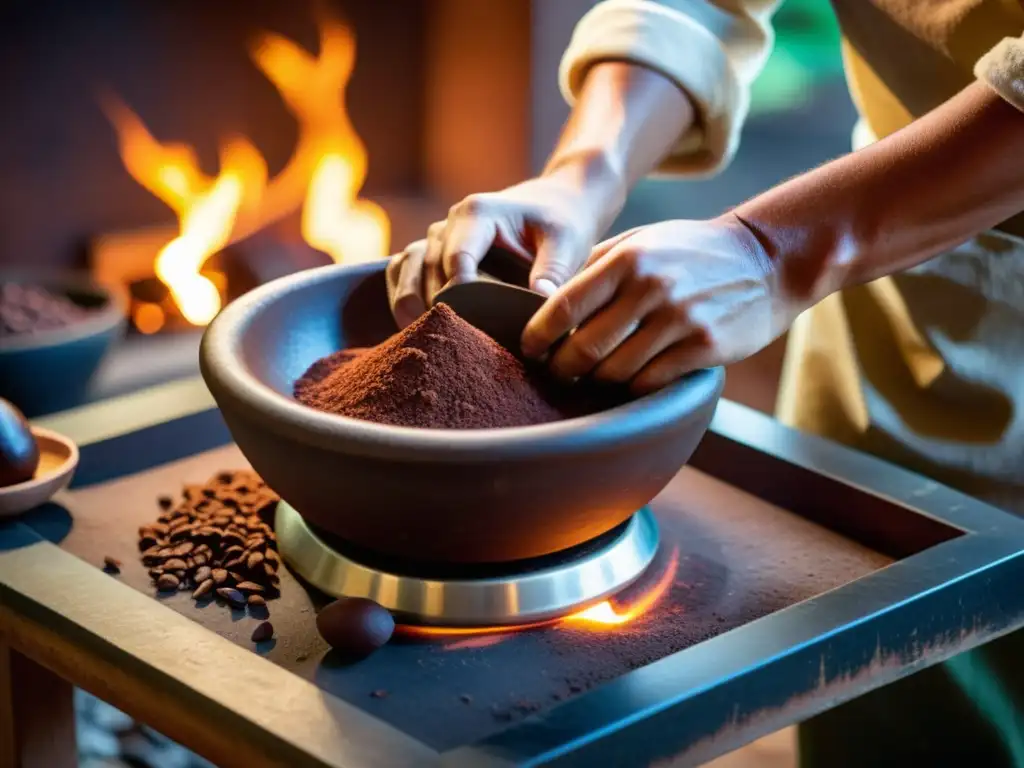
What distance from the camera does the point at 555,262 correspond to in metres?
1.00

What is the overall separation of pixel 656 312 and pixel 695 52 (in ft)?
1.39

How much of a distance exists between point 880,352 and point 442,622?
1.86 feet

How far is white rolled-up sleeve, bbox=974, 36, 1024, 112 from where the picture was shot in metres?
0.84

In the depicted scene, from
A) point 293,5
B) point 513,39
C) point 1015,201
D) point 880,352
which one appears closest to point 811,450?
point 880,352

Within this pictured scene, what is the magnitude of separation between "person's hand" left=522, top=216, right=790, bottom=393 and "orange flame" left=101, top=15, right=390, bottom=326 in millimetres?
1424

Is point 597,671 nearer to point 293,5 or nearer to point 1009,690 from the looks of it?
point 1009,690

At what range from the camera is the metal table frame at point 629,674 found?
0.71 m

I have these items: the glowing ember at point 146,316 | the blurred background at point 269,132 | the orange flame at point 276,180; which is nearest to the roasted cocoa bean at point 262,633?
the blurred background at point 269,132

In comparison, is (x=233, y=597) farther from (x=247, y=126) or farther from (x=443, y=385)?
(x=247, y=126)

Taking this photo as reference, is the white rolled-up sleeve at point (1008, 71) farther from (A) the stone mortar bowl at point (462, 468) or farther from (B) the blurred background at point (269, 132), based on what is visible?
(B) the blurred background at point (269, 132)

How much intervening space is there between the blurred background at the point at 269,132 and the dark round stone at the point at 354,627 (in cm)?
135

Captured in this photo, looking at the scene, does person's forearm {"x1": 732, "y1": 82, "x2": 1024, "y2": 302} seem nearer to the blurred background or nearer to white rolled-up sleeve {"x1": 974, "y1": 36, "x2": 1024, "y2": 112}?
white rolled-up sleeve {"x1": 974, "y1": 36, "x2": 1024, "y2": 112}

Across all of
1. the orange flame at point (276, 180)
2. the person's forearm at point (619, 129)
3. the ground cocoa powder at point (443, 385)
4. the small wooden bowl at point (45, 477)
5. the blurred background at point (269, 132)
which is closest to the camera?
the ground cocoa powder at point (443, 385)

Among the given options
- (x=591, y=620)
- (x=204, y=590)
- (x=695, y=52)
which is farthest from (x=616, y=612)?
(x=695, y=52)
